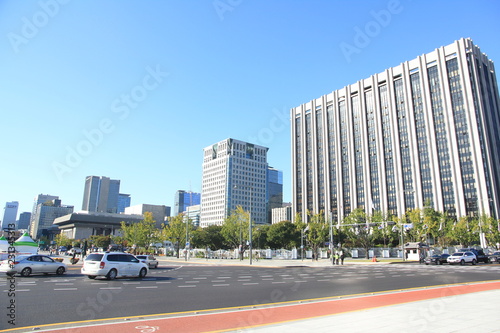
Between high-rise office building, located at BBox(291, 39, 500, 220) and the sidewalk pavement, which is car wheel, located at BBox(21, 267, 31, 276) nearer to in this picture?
the sidewalk pavement

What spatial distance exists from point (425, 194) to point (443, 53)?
46.2 metres

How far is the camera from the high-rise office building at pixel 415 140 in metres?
99.3

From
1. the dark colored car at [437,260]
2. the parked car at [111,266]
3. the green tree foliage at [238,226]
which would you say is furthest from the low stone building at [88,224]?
the parked car at [111,266]

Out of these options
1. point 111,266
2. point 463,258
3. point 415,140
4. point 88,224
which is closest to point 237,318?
point 111,266

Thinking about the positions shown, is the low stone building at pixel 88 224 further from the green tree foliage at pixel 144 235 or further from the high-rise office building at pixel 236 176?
the green tree foliage at pixel 144 235

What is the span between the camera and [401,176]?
11162 centimetres

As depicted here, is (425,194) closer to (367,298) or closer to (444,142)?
(444,142)

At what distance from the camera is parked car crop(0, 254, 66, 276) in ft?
69.6

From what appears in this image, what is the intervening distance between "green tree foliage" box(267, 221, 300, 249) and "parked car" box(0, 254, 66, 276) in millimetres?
64735

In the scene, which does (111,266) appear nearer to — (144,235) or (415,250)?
(144,235)

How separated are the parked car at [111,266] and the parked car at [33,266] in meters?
3.85

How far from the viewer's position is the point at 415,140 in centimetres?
11050

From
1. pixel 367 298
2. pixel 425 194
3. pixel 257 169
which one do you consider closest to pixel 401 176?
pixel 425 194

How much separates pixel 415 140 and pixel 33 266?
113689 mm
